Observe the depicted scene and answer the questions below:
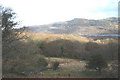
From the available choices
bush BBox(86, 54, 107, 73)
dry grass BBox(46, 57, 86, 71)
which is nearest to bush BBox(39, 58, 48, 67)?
dry grass BBox(46, 57, 86, 71)

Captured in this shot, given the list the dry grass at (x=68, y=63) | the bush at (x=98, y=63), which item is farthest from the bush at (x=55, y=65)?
the bush at (x=98, y=63)

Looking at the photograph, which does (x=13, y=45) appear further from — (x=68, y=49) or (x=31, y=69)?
(x=68, y=49)

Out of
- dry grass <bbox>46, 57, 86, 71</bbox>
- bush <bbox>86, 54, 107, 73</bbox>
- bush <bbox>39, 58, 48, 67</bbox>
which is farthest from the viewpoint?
bush <bbox>39, 58, 48, 67</bbox>

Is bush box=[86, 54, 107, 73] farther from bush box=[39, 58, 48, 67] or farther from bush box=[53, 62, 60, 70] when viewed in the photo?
bush box=[39, 58, 48, 67]

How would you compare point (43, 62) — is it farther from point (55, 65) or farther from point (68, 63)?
point (68, 63)

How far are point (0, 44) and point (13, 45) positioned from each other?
59 cm

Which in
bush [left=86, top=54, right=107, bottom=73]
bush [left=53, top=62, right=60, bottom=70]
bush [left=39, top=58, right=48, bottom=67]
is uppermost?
bush [left=86, top=54, right=107, bottom=73]

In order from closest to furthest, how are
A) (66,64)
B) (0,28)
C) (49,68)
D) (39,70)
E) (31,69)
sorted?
(0,28) < (31,69) < (39,70) < (49,68) < (66,64)

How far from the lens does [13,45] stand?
711 centimetres

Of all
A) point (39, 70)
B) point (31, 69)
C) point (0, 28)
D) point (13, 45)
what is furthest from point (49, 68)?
point (0, 28)

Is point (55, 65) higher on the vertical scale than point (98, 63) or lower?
lower

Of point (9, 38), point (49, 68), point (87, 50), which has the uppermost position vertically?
point (9, 38)

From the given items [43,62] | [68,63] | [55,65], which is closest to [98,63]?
[68,63]

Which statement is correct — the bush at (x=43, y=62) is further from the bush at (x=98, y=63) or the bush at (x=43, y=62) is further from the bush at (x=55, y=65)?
the bush at (x=98, y=63)
